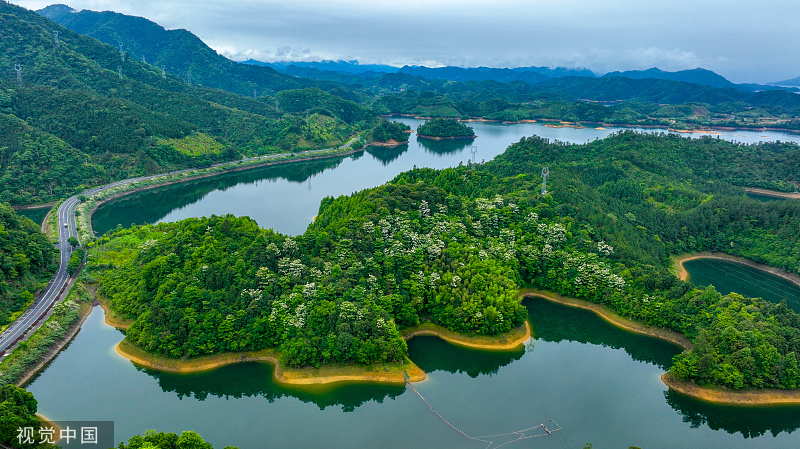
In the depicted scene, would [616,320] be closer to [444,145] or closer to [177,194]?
[177,194]

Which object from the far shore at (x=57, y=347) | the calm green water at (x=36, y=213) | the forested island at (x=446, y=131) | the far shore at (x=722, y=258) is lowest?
the far shore at (x=57, y=347)

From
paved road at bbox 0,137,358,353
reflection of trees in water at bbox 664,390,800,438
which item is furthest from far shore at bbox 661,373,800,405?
paved road at bbox 0,137,358,353

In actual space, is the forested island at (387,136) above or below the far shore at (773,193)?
above

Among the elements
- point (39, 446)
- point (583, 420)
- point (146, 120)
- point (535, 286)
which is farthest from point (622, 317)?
point (146, 120)

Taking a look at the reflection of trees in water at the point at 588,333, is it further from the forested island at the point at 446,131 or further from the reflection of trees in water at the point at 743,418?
the forested island at the point at 446,131

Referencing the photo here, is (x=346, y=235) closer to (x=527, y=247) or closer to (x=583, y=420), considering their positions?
(x=527, y=247)

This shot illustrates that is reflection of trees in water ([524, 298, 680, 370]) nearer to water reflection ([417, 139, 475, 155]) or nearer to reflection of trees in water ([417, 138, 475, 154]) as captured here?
water reflection ([417, 139, 475, 155])

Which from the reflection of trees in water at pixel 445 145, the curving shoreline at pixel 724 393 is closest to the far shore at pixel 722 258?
the curving shoreline at pixel 724 393
